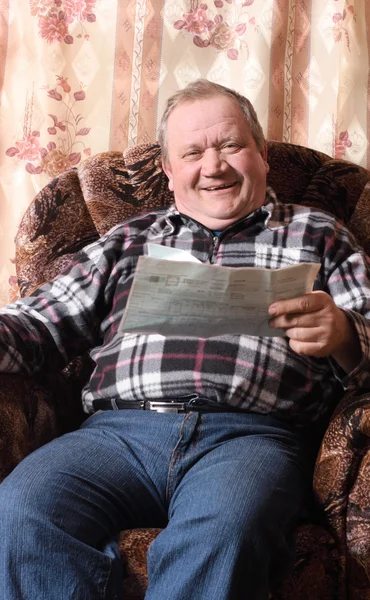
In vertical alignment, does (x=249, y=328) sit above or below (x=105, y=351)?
above

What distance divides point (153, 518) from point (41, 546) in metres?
0.24

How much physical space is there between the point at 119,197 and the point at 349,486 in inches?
36.3

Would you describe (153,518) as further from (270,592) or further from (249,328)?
(249,328)

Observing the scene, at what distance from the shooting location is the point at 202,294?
102cm

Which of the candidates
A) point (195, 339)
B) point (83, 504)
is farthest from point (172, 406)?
point (83, 504)

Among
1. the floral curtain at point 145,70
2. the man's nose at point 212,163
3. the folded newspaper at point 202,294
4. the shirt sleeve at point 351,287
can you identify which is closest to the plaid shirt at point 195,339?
the shirt sleeve at point 351,287

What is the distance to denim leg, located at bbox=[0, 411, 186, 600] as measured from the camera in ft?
3.34

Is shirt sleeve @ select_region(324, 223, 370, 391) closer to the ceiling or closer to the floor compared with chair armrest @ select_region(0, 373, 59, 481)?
closer to the ceiling

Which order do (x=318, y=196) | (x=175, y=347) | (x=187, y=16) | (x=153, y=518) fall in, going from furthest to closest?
(x=187, y=16) < (x=318, y=196) < (x=175, y=347) < (x=153, y=518)

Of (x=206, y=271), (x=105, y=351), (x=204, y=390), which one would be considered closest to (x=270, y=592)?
(x=204, y=390)

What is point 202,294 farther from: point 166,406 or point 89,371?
point 89,371

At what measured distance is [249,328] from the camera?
1.10 meters

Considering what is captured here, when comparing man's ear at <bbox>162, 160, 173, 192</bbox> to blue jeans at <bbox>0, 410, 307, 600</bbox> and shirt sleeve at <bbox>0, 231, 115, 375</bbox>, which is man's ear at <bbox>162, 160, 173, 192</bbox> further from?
blue jeans at <bbox>0, 410, 307, 600</bbox>

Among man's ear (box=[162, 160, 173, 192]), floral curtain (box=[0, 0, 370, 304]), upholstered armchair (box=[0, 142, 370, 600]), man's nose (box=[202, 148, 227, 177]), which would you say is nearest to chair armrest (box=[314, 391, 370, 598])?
upholstered armchair (box=[0, 142, 370, 600])
